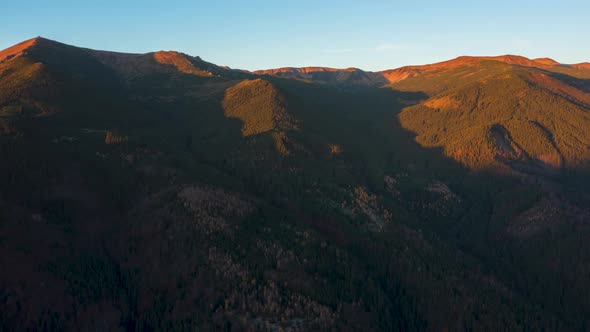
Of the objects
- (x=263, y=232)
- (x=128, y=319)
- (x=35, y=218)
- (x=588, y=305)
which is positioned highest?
(x=35, y=218)

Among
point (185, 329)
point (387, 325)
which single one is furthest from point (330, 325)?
point (185, 329)

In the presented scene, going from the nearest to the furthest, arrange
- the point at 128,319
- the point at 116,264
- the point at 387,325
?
the point at 128,319, the point at 387,325, the point at 116,264

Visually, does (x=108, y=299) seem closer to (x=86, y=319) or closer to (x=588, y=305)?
(x=86, y=319)

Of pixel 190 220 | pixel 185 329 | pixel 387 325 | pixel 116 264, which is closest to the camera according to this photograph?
pixel 185 329

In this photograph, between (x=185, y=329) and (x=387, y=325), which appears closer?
(x=185, y=329)

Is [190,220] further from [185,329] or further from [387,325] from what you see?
[387,325]

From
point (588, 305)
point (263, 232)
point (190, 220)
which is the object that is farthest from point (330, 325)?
point (588, 305)

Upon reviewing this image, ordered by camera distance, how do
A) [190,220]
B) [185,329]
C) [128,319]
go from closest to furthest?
[185,329]
[128,319]
[190,220]

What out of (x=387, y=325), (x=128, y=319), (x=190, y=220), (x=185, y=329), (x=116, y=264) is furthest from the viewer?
(x=190, y=220)

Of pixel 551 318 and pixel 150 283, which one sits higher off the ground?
pixel 150 283
